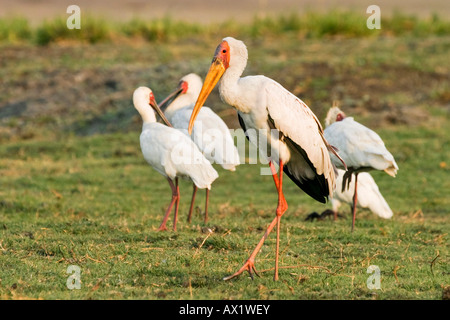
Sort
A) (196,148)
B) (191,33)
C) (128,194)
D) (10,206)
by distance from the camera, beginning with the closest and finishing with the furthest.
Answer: (196,148) < (10,206) < (128,194) < (191,33)

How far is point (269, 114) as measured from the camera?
607cm

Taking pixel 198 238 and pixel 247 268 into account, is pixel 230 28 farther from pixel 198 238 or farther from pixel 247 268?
pixel 247 268

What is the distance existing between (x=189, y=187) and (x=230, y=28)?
54.0 feet

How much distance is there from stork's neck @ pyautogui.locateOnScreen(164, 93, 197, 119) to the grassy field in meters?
1.22

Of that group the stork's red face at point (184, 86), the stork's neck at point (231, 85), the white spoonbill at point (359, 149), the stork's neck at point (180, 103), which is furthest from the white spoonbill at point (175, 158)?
the stork's red face at point (184, 86)

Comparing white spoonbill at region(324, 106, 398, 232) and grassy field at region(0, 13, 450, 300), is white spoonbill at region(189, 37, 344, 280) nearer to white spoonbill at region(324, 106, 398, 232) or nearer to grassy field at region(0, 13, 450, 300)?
grassy field at region(0, 13, 450, 300)

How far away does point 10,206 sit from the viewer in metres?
9.55

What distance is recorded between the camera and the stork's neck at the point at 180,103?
10.9m

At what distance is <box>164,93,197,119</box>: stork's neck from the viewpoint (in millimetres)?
10945

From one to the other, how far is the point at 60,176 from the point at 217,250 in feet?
19.0

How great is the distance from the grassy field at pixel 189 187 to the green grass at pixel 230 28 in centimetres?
39
